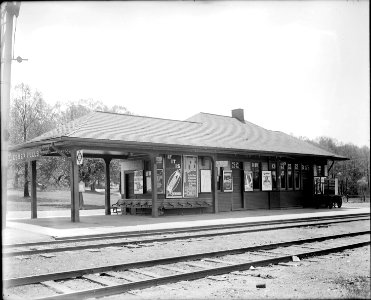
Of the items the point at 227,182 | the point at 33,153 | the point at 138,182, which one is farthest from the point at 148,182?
the point at 33,153

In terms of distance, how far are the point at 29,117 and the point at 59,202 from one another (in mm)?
19589

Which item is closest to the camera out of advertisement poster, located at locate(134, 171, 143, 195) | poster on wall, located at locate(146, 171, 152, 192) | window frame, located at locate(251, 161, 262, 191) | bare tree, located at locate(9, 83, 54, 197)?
bare tree, located at locate(9, 83, 54, 197)

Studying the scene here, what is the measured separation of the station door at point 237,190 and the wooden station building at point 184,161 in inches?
2.2

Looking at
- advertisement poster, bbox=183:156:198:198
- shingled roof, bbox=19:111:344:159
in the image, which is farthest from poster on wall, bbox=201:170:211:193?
shingled roof, bbox=19:111:344:159

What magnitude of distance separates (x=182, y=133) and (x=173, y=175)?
Result: 2.82 metres

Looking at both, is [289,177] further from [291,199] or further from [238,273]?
[238,273]

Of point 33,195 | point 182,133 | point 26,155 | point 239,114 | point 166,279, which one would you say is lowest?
point 166,279

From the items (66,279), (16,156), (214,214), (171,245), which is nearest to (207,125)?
(214,214)

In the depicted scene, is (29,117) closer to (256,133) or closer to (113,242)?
(113,242)

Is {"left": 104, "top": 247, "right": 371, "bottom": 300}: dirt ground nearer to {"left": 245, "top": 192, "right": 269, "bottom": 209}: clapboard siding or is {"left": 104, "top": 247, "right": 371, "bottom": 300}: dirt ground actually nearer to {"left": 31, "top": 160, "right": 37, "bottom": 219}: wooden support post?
{"left": 31, "top": 160, "right": 37, "bottom": 219}: wooden support post

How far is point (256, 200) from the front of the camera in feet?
79.8

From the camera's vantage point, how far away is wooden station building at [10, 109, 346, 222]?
16.9 meters

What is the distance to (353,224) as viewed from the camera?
57.8ft

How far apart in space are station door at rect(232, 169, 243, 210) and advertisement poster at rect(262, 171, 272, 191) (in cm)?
164
